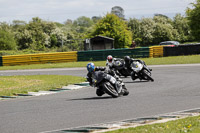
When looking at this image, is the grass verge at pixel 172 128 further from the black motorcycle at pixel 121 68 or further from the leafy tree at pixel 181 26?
the leafy tree at pixel 181 26

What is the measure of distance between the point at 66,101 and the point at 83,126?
15.4 feet

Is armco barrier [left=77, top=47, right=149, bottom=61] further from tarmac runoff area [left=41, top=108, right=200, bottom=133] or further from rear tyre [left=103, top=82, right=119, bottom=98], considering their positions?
tarmac runoff area [left=41, top=108, right=200, bottom=133]

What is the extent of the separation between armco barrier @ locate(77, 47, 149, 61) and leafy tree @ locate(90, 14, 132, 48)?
21.3m

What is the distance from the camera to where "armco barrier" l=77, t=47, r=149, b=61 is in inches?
1460

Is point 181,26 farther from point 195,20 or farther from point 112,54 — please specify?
point 112,54

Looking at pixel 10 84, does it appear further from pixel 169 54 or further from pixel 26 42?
pixel 26 42

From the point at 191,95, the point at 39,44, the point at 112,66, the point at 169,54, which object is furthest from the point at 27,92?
the point at 39,44

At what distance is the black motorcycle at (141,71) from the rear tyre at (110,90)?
525 centimetres

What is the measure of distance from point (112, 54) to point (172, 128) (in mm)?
30174

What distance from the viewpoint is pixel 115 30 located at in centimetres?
6047

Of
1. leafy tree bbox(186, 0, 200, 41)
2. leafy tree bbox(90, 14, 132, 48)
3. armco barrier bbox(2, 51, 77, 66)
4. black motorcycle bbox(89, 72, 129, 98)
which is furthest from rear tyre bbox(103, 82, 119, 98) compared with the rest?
leafy tree bbox(186, 0, 200, 41)

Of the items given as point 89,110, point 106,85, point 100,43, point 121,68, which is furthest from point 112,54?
point 89,110

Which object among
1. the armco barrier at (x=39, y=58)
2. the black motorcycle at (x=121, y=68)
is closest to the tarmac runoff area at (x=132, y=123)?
the black motorcycle at (x=121, y=68)

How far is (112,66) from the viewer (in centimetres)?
2073
